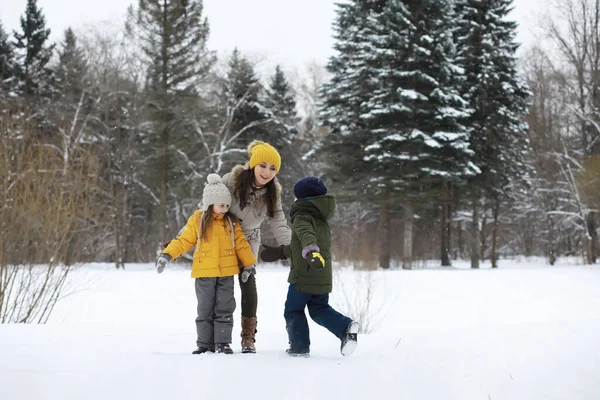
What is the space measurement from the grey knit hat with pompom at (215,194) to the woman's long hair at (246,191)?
16cm

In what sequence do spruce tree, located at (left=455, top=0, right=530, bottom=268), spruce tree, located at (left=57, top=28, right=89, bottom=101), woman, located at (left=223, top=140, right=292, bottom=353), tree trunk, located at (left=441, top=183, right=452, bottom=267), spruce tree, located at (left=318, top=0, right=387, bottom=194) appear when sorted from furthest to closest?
spruce tree, located at (left=57, top=28, right=89, bottom=101), tree trunk, located at (left=441, top=183, right=452, bottom=267), spruce tree, located at (left=455, top=0, right=530, bottom=268), spruce tree, located at (left=318, top=0, right=387, bottom=194), woman, located at (left=223, top=140, right=292, bottom=353)

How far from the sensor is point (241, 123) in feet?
88.5

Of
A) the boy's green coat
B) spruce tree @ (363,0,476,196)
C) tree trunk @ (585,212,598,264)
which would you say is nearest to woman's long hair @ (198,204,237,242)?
the boy's green coat

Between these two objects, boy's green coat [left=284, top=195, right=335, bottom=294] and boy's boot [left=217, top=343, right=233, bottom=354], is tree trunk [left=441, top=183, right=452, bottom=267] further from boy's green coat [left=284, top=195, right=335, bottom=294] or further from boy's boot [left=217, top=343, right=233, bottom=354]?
boy's boot [left=217, top=343, right=233, bottom=354]

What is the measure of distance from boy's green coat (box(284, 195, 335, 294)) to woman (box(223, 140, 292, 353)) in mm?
339

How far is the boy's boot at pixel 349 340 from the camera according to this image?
4078 mm

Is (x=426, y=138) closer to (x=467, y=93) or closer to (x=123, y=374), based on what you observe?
(x=467, y=93)

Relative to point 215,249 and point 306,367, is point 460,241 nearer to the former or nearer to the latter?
point 215,249

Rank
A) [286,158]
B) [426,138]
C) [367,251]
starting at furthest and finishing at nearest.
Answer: [286,158] < [426,138] < [367,251]

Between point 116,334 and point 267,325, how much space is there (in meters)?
5.39

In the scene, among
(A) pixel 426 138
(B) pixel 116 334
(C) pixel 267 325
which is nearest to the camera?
(B) pixel 116 334

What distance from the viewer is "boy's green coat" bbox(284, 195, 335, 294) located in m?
4.23

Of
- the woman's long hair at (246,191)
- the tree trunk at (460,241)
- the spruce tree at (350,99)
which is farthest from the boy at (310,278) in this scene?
the tree trunk at (460,241)

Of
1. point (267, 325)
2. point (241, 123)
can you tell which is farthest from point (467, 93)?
point (267, 325)
